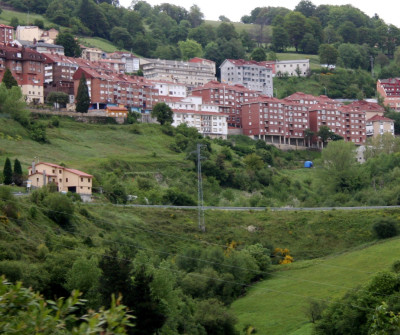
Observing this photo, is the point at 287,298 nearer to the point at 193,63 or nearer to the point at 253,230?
the point at 253,230

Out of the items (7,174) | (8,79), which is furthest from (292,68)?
(7,174)

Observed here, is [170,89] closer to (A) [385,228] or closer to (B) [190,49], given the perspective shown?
(B) [190,49]

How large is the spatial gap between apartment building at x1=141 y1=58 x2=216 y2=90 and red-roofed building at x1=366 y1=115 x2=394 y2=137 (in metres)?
29.4

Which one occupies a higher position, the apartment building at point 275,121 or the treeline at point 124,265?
the apartment building at point 275,121

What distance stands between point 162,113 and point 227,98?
71.5 ft

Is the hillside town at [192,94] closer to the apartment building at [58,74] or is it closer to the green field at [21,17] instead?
the apartment building at [58,74]

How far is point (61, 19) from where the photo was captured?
15962 cm

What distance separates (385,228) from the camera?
198 feet

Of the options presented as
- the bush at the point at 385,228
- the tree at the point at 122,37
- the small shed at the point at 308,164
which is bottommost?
the bush at the point at 385,228

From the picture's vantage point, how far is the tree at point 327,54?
527ft

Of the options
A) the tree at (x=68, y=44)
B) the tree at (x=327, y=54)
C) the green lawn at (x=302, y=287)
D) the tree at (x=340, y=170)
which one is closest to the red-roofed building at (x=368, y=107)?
the tree at (x=327, y=54)

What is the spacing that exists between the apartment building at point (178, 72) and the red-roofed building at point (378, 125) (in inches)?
1156

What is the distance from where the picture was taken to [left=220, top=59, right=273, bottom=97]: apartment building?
144 meters

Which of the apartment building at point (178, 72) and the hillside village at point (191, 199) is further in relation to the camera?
the apartment building at point (178, 72)
